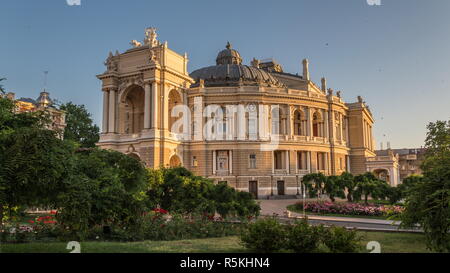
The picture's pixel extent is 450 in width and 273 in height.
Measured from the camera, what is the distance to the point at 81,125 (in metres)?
64.9

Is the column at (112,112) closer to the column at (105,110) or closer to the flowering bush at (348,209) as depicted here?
the column at (105,110)

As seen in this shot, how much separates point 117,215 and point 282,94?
43.8 metres

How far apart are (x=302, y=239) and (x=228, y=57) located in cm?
6162

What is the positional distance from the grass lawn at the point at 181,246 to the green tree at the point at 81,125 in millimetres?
51720

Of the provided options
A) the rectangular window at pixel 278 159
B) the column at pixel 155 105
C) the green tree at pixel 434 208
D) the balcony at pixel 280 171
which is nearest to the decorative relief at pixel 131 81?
the column at pixel 155 105

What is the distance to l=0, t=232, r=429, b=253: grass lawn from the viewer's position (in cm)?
1223

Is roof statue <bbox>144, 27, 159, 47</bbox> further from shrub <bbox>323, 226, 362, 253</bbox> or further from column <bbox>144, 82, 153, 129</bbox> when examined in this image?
shrub <bbox>323, 226, 362, 253</bbox>

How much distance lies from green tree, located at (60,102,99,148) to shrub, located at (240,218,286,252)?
55468 mm

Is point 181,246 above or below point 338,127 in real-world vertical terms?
below

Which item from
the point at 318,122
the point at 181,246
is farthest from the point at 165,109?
the point at 181,246

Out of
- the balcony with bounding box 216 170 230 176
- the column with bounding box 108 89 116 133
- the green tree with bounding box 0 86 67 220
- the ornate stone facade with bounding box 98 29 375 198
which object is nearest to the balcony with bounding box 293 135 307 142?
the ornate stone facade with bounding box 98 29 375 198

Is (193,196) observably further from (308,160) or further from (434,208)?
(308,160)

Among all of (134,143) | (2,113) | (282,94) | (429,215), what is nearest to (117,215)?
(2,113)
